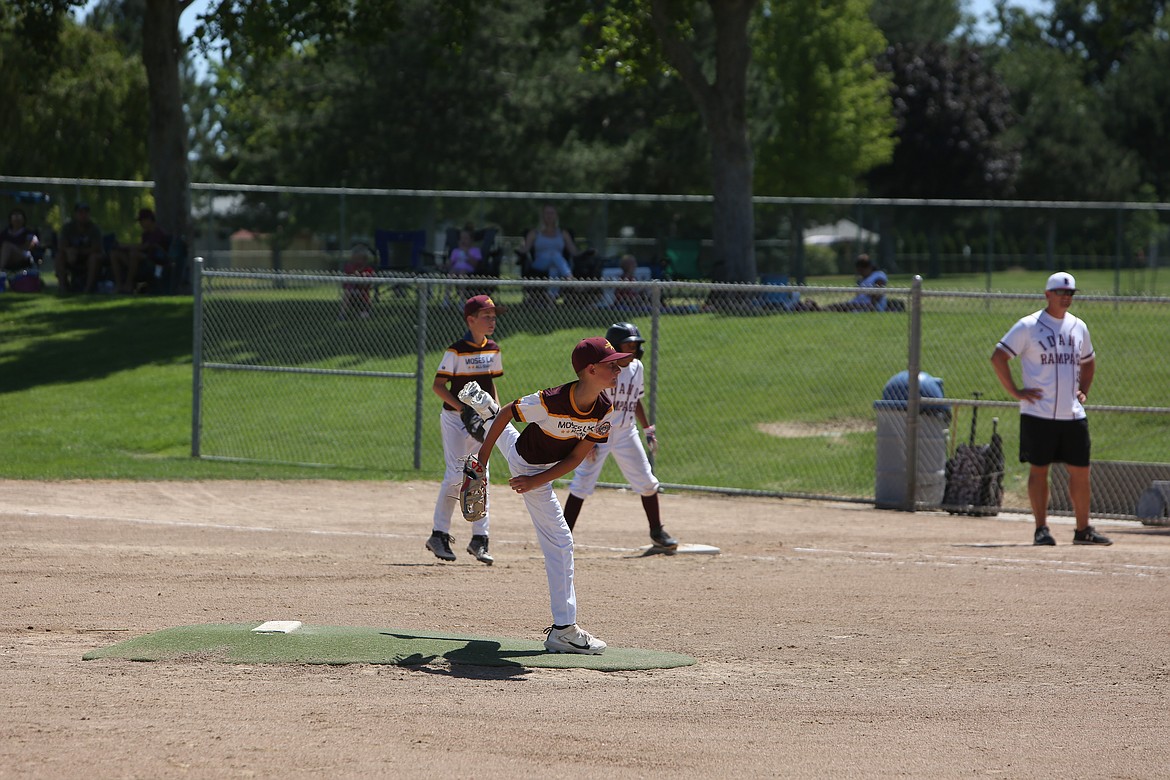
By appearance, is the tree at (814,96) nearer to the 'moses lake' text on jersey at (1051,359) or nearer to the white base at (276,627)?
the 'moses lake' text on jersey at (1051,359)

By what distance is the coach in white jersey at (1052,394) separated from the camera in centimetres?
1116

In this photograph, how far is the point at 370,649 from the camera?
7.41 meters

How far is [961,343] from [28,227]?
1640cm

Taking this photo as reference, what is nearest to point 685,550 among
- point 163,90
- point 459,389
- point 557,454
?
point 459,389

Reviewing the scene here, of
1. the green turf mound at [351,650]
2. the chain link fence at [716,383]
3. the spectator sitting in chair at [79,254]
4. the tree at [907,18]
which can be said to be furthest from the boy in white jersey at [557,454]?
the tree at [907,18]

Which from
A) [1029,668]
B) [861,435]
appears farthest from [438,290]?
[1029,668]

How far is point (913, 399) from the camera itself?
13.4 meters

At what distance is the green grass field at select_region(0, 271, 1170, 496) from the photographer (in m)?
15.5

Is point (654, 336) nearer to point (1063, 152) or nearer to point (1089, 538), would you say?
point (1089, 538)

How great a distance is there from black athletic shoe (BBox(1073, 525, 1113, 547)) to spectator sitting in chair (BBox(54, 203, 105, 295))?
1781 cm

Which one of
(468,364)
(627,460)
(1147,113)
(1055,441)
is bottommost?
(627,460)

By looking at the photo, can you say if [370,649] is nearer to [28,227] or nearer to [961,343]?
[961,343]

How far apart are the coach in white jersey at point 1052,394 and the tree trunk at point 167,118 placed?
57.9 ft

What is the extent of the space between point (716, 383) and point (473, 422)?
28.5 ft
